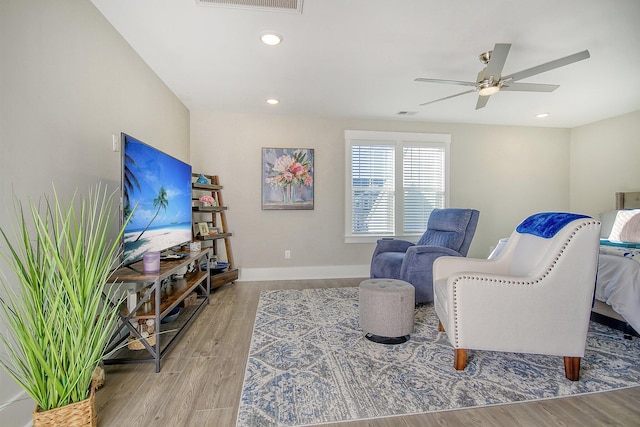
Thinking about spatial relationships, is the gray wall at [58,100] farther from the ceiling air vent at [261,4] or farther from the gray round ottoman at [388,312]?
the gray round ottoman at [388,312]

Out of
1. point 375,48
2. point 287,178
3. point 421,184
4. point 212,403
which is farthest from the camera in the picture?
point 421,184

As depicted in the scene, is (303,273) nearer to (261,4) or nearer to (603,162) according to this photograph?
(261,4)

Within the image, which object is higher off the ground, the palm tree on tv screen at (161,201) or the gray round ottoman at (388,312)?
the palm tree on tv screen at (161,201)

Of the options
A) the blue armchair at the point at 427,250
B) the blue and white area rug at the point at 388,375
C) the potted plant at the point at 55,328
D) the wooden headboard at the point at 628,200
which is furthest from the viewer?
the wooden headboard at the point at 628,200

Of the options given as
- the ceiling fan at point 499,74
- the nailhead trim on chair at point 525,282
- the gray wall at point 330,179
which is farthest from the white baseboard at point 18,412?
the ceiling fan at point 499,74

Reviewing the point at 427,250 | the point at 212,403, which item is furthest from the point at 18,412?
the point at 427,250

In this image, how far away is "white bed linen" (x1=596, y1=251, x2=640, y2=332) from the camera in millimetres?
2234

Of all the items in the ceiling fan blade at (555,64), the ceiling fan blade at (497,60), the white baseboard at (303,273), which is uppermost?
the ceiling fan blade at (497,60)

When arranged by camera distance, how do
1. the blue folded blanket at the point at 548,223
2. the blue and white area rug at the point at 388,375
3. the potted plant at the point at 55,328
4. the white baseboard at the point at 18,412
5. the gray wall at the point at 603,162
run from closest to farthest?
the potted plant at the point at 55,328 < the white baseboard at the point at 18,412 < the blue and white area rug at the point at 388,375 < the blue folded blanket at the point at 548,223 < the gray wall at the point at 603,162

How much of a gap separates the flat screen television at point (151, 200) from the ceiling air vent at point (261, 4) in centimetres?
103

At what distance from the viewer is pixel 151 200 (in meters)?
2.30

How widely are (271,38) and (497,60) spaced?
1.71 meters

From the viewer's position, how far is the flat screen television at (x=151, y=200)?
6.52 ft

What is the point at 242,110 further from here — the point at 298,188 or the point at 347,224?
the point at 347,224
